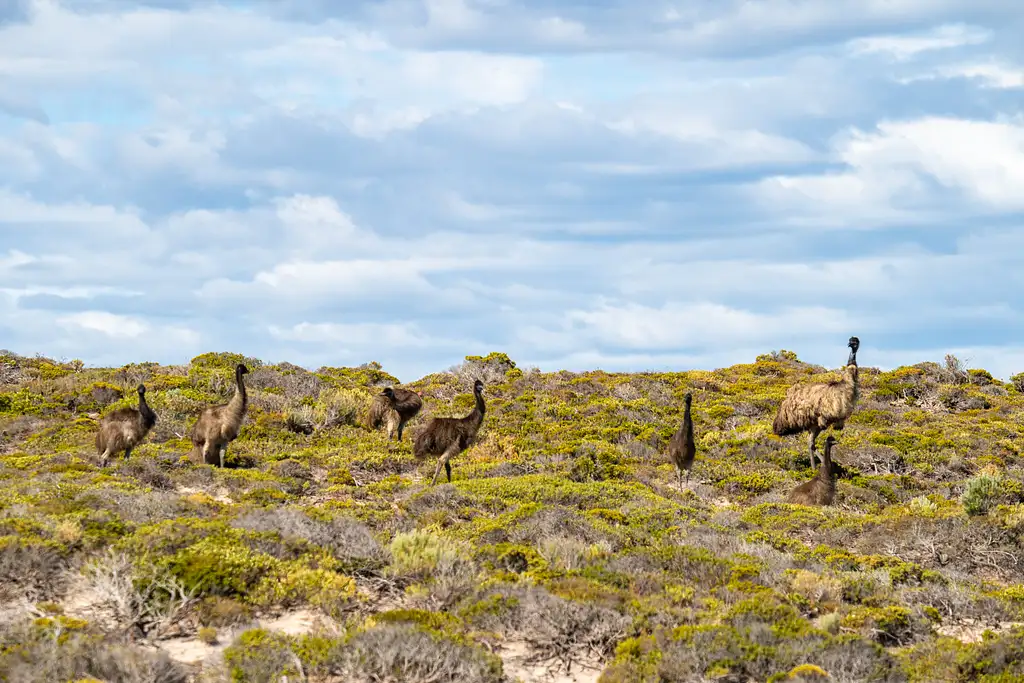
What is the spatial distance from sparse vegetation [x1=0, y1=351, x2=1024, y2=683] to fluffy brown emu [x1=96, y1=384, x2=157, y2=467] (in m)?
0.48

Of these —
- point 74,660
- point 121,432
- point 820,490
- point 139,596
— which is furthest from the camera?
point 121,432

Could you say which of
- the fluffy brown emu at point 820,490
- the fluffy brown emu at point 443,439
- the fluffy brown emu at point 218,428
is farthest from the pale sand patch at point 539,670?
the fluffy brown emu at point 218,428

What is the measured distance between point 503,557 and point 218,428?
776 centimetres

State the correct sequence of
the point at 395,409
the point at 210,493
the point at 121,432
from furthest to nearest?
1. the point at 395,409
2. the point at 121,432
3. the point at 210,493

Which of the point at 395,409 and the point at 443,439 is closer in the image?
the point at 443,439

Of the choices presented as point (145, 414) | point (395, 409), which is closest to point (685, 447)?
point (395, 409)

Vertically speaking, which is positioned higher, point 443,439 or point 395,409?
point 395,409

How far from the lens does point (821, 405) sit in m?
19.8

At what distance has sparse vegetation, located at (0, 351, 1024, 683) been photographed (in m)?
8.72

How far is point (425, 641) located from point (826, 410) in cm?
1327

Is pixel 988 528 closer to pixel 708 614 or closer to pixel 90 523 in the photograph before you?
pixel 708 614

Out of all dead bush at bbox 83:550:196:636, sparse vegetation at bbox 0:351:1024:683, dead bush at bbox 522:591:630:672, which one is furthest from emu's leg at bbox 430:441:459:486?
dead bush at bbox 83:550:196:636

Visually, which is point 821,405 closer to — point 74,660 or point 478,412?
point 478,412

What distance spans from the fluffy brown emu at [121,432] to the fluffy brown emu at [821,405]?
12.7 metres
